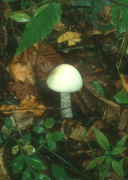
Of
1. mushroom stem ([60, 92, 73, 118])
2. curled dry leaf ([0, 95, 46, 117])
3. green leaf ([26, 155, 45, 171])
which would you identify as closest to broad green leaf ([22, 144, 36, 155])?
green leaf ([26, 155, 45, 171])

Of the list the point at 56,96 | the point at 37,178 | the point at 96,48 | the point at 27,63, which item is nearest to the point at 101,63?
the point at 96,48

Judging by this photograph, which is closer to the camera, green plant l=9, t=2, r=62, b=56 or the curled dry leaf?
green plant l=9, t=2, r=62, b=56

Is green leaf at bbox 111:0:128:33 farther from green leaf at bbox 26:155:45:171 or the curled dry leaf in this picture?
the curled dry leaf

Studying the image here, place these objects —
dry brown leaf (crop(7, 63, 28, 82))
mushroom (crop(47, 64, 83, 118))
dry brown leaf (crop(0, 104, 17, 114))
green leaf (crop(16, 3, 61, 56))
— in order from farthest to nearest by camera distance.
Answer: dry brown leaf (crop(7, 63, 28, 82)) → dry brown leaf (crop(0, 104, 17, 114)) → mushroom (crop(47, 64, 83, 118)) → green leaf (crop(16, 3, 61, 56))

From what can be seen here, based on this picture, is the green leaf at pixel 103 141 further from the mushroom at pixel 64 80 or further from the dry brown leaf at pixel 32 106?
the dry brown leaf at pixel 32 106

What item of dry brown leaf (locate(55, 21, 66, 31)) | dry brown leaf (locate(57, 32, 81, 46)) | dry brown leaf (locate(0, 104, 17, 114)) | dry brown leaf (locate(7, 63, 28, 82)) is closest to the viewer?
dry brown leaf (locate(0, 104, 17, 114))

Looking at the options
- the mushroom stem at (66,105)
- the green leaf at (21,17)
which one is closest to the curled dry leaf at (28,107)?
the mushroom stem at (66,105)

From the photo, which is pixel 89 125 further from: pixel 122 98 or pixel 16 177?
pixel 16 177
